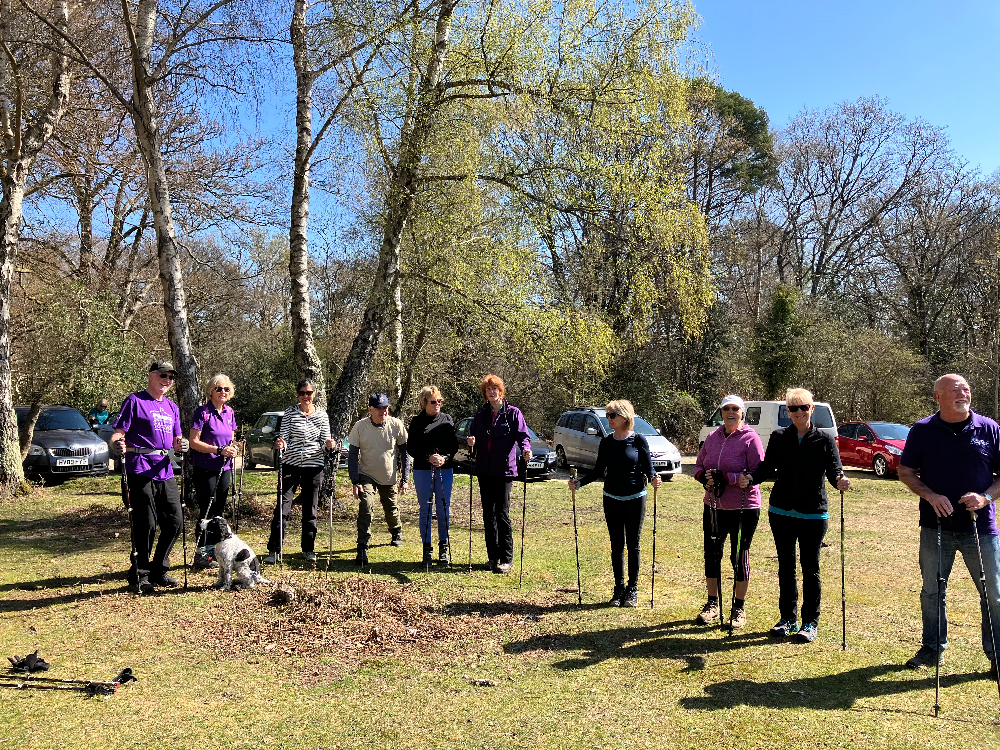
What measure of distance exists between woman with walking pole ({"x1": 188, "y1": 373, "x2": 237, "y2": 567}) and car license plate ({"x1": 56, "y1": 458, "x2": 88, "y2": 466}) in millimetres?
9325

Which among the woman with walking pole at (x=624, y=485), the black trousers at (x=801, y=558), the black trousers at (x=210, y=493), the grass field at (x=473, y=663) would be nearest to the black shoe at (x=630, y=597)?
the woman with walking pole at (x=624, y=485)

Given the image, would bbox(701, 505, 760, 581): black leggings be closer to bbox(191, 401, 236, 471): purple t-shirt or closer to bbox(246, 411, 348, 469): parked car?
bbox(191, 401, 236, 471): purple t-shirt

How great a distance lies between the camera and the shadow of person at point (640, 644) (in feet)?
16.6

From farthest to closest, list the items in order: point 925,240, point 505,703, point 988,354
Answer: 1. point 925,240
2. point 988,354
3. point 505,703

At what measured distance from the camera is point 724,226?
33.4 metres

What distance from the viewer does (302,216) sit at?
11.4 metres

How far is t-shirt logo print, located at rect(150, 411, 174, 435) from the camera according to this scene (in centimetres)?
655

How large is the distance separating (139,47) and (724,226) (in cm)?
2821

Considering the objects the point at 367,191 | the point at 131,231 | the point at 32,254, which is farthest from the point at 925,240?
the point at 32,254

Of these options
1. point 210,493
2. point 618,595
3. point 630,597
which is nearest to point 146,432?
point 210,493

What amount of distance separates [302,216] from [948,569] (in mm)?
9715

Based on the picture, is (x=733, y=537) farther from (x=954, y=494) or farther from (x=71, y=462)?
(x=71, y=462)

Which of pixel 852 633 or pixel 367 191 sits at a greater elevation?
pixel 367 191

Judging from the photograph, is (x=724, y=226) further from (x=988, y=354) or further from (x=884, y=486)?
(x=884, y=486)
